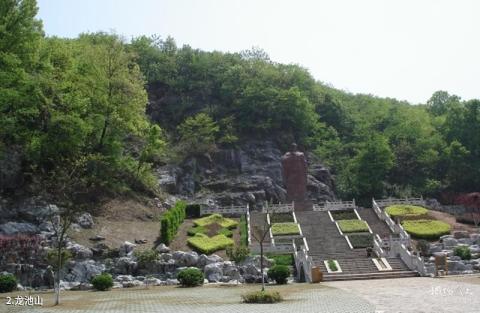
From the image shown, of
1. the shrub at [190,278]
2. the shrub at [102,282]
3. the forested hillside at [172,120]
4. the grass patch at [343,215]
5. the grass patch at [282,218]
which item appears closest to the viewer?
the shrub at [102,282]

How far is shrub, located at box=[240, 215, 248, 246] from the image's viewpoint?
36950 millimetres

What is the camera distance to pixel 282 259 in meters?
32.7

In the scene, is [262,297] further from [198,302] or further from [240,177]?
[240,177]

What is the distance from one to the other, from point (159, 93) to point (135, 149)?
19578 millimetres

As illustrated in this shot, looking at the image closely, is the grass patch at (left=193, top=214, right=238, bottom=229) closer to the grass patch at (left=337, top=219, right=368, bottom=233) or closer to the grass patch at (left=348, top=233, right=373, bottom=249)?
the grass patch at (left=337, top=219, right=368, bottom=233)

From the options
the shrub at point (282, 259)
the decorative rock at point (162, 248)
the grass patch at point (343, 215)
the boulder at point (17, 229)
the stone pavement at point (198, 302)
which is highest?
the grass patch at point (343, 215)

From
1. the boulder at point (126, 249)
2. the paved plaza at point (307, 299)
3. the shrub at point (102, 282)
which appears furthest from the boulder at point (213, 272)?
the shrub at point (102, 282)

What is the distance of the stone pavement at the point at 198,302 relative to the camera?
16.8 meters

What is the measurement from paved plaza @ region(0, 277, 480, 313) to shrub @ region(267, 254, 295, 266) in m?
6.63

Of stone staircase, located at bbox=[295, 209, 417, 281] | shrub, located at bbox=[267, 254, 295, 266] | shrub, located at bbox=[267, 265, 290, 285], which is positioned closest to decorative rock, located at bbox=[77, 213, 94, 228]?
shrub, located at bbox=[267, 254, 295, 266]

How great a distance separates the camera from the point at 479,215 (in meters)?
42.4

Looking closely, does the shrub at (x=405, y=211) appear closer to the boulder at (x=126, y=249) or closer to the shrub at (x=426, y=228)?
the shrub at (x=426, y=228)

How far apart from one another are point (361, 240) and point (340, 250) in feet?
7.89

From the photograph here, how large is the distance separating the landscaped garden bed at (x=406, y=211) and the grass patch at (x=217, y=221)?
521 inches
